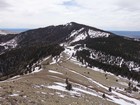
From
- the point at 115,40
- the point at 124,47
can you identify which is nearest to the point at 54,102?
the point at 124,47

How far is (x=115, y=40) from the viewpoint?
196 meters

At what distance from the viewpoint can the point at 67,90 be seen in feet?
126

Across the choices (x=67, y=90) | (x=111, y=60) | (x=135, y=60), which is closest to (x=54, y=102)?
(x=67, y=90)

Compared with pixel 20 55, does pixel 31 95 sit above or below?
above

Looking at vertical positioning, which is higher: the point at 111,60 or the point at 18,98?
the point at 18,98

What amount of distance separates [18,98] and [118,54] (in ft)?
440

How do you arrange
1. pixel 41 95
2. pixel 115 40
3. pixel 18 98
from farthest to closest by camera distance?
pixel 115 40
pixel 41 95
pixel 18 98

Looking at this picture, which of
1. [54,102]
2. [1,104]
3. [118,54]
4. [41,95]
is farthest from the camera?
[118,54]

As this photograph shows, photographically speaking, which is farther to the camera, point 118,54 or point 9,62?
point 9,62

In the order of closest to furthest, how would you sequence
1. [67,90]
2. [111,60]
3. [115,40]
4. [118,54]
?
[67,90] < [111,60] < [118,54] < [115,40]

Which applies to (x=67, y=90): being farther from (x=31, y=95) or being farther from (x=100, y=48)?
(x=100, y=48)

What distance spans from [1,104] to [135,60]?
13524 cm

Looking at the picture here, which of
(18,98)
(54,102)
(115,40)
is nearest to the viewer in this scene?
(18,98)

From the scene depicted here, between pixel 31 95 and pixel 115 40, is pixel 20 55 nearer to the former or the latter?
pixel 115 40
